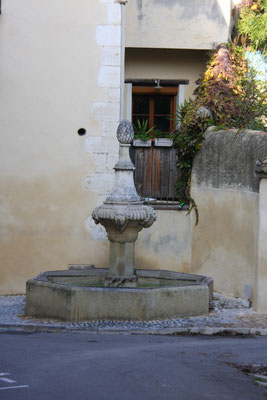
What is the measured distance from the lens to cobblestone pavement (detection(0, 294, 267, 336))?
10.9 m

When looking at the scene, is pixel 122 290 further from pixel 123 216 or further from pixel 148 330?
pixel 123 216

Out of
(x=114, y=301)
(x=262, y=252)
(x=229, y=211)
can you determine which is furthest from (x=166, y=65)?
(x=114, y=301)

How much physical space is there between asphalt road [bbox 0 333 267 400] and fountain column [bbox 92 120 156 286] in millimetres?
1824

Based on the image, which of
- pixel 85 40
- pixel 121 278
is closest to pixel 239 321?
pixel 121 278

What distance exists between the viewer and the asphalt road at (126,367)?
680 cm

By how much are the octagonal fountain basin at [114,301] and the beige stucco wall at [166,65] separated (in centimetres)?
684

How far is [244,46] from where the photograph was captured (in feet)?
55.2

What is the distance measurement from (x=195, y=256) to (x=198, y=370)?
7.06 m

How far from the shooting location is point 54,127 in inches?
585

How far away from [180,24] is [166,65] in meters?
1.28

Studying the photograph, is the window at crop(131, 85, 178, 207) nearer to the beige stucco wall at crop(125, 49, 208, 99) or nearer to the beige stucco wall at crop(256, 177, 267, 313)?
the beige stucco wall at crop(125, 49, 208, 99)

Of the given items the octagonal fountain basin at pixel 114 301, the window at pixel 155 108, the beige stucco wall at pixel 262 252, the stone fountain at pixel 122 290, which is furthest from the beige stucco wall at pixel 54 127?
the beige stucco wall at pixel 262 252

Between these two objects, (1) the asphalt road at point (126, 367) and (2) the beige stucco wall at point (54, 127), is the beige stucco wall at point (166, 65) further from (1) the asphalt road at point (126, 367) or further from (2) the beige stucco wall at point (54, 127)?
(1) the asphalt road at point (126, 367)

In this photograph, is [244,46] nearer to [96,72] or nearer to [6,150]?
[96,72]
